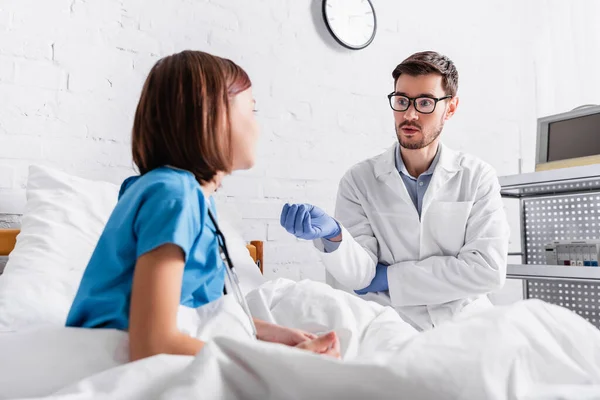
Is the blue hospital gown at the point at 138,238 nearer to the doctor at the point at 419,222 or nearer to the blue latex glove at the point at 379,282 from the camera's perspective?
the doctor at the point at 419,222

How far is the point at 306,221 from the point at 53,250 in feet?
2.10

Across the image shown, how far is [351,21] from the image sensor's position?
2318 mm

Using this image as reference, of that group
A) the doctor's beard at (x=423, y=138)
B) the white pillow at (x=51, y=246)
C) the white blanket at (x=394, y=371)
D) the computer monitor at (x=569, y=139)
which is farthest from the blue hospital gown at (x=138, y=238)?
the computer monitor at (x=569, y=139)

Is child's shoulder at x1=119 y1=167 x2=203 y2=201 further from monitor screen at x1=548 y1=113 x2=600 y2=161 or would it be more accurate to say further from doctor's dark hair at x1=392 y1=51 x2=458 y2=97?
monitor screen at x1=548 y1=113 x2=600 y2=161

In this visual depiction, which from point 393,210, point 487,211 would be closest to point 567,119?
point 487,211

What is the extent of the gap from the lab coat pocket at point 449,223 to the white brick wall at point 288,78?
577 millimetres

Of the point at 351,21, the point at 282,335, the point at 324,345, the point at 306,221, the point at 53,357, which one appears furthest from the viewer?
the point at 351,21

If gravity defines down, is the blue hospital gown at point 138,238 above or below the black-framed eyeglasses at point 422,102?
below

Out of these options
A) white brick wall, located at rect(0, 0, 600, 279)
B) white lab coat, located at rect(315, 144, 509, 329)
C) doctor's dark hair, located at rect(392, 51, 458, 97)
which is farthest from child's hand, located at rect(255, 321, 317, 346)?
doctor's dark hair, located at rect(392, 51, 458, 97)

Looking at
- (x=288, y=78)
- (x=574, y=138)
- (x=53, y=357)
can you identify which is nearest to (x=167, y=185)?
(x=53, y=357)

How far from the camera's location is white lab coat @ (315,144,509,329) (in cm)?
163

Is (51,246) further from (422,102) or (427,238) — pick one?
(422,102)

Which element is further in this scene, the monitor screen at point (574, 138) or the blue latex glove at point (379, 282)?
the monitor screen at point (574, 138)

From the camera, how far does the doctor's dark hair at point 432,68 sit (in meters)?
1.80
